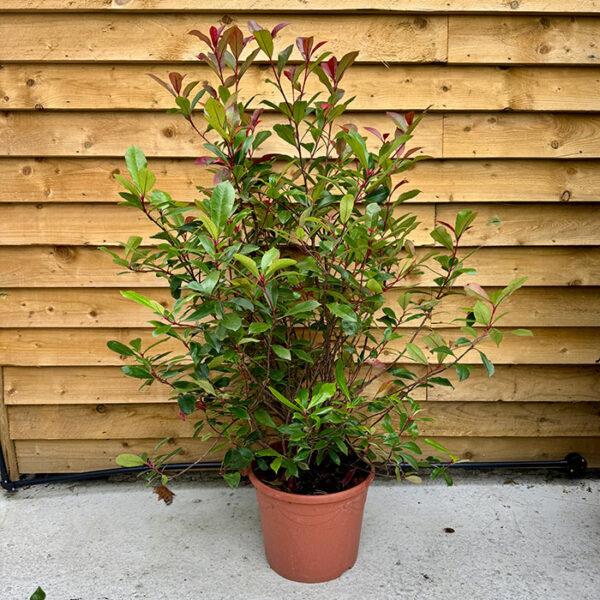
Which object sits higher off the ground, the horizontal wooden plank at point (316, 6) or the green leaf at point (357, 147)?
the horizontal wooden plank at point (316, 6)

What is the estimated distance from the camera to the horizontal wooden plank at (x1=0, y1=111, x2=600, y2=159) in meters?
1.82

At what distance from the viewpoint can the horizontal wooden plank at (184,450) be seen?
2078 mm

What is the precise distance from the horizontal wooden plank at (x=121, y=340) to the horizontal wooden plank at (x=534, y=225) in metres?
0.32

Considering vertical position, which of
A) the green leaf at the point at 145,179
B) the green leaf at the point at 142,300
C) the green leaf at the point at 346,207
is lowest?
the green leaf at the point at 142,300

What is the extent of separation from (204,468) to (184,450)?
100 millimetres

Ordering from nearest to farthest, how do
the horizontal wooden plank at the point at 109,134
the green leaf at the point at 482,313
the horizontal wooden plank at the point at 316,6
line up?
the green leaf at the point at 482,313 → the horizontal wooden plank at the point at 316,6 → the horizontal wooden plank at the point at 109,134

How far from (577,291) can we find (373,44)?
3.52ft

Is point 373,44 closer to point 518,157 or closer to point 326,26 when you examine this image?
point 326,26

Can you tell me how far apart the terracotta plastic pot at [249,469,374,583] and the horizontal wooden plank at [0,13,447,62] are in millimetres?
1310

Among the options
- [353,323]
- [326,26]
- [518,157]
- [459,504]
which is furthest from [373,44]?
[459,504]

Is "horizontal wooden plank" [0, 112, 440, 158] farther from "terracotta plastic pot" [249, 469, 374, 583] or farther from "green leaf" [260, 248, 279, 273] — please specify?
"terracotta plastic pot" [249, 469, 374, 583]

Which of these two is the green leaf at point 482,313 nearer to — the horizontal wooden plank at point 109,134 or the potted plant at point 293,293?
the potted plant at point 293,293

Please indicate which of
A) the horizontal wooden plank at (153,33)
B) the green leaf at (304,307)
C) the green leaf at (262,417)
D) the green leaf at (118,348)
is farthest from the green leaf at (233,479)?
the horizontal wooden plank at (153,33)

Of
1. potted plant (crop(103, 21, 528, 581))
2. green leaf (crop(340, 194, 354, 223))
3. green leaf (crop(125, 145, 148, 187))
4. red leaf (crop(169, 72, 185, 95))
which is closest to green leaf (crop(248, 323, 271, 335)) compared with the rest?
potted plant (crop(103, 21, 528, 581))
